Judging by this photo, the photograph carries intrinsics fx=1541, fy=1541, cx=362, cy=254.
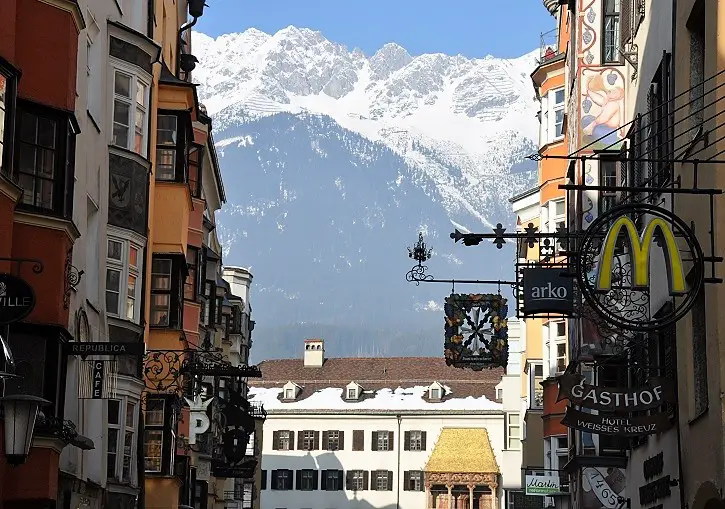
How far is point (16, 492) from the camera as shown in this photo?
20109 mm

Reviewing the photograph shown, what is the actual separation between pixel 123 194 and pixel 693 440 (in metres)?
13.4

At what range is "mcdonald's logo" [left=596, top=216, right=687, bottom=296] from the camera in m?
16.5

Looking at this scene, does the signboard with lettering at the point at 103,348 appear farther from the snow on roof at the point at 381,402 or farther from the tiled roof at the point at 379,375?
the tiled roof at the point at 379,375

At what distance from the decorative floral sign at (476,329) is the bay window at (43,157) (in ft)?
45.3

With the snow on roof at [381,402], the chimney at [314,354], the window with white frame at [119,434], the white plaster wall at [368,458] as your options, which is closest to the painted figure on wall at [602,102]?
the window with white frame at [119,434]

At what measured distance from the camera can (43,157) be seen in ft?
69.7

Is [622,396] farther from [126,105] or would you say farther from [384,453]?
[384,453]

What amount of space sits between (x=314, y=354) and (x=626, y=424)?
10967 cm

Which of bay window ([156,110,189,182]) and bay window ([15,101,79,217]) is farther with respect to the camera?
bay window ([156,110,189,182])

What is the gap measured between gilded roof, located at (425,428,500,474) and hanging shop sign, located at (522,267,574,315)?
8924 cm

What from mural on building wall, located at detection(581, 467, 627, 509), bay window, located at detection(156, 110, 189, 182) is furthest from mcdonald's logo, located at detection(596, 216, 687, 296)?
bay window, located at detection(156, 110, 189, 182)

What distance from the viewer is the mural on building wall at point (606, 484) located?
32.7 metres

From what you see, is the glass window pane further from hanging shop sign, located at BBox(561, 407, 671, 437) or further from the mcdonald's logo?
the mcdonald's logo

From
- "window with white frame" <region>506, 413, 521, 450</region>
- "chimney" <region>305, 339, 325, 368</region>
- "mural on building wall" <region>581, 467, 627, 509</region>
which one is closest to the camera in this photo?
"mural on building wall" <region>581, 467, 627, 509</region>
